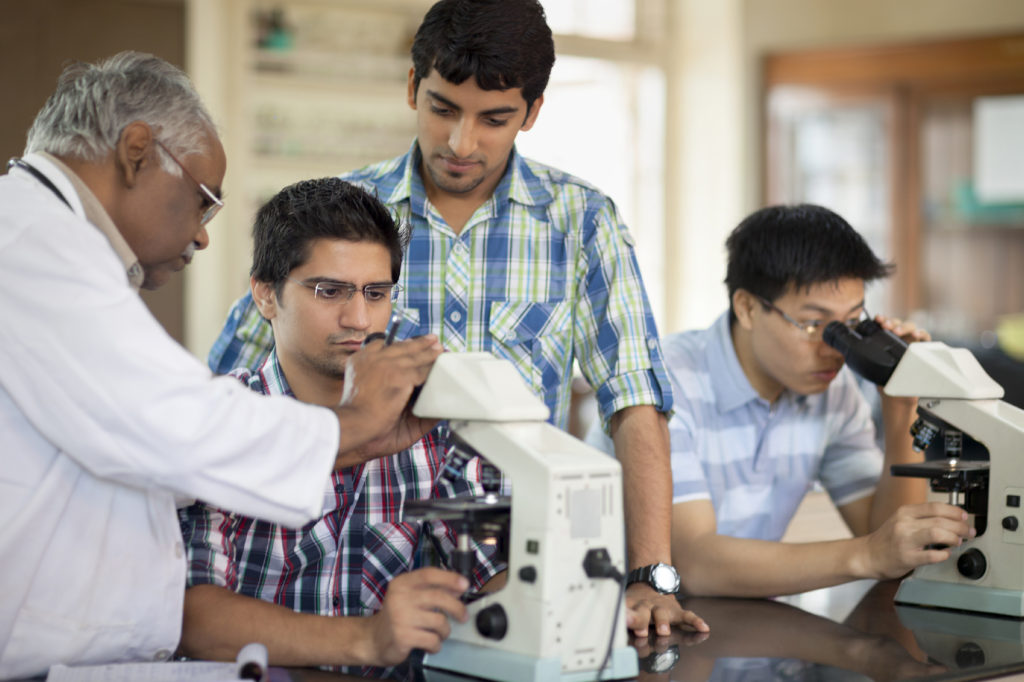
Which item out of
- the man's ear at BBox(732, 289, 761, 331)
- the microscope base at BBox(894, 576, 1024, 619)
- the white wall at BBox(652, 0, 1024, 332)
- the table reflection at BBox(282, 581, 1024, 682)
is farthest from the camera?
the white wall at BBox(652, 0, 1024, 332)

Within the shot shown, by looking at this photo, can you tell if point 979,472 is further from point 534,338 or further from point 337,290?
point 337,290

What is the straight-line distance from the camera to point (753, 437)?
243cm

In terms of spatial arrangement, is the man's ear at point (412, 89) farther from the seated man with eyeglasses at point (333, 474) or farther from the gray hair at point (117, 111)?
the gray hair at point (117, 111)

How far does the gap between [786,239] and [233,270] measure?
3.23 meters

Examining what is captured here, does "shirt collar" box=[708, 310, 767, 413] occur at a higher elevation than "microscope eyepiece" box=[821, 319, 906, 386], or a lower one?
lower

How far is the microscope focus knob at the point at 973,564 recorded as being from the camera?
1988 millimetres

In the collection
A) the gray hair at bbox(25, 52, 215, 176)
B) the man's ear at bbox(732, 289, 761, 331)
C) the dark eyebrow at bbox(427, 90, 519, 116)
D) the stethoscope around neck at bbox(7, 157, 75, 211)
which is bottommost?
the man's ear at bbox(732, 289, 761, 331)

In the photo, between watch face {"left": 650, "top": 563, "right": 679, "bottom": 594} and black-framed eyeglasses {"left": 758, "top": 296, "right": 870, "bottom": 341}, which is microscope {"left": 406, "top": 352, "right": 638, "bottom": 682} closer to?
watch face {"left": 650, "top": 563, "right": 679, "bottom": 594}

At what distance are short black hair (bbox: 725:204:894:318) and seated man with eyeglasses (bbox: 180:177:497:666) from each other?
857 millimetres

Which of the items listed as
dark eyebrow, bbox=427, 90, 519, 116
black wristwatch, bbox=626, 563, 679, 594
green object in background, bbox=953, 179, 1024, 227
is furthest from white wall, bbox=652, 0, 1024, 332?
black wristwatch, bbox=626, 563, 679, 594

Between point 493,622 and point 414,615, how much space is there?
0.32 ft

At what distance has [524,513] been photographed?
54.2 inches

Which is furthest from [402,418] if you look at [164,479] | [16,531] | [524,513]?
[16,531]

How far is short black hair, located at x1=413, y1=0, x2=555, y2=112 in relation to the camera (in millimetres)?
1953
